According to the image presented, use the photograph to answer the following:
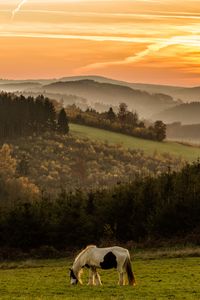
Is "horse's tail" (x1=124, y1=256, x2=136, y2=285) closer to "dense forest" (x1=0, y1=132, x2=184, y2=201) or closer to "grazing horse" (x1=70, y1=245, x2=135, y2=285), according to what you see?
"grazing horse" (x1=70, y1=245, x2=135, y2=285)

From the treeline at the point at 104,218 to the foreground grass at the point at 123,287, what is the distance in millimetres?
13314

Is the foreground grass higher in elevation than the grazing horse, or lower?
lower

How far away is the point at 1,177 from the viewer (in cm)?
16375

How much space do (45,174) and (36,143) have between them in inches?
993

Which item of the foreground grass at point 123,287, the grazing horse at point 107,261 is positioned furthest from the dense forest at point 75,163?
the grazing horse at point 107,261

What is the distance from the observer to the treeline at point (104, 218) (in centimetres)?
5412

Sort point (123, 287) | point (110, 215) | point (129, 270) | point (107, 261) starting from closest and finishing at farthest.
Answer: point (123, 287)
point (129, 270)
point (107, 261)
point (110, 215)

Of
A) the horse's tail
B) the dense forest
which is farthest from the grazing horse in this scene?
the dense forest

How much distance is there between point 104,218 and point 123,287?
30.5 meters

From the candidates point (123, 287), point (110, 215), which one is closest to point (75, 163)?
point (110, 215)

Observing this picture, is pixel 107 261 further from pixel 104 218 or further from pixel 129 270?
pixel 104 218

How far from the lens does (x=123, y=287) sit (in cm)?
2648

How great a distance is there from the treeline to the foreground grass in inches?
524

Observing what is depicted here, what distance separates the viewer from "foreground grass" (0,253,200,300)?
81.4 ft
